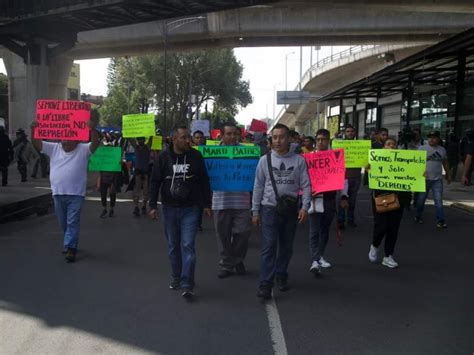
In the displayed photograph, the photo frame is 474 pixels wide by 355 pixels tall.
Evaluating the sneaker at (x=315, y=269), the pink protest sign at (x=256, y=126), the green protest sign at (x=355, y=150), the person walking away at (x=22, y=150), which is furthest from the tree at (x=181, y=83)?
the sneaker at (x=315, y=269)

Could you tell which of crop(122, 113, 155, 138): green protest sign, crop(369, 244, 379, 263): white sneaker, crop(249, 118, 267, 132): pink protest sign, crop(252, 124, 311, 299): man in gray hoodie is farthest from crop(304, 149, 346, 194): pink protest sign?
crop(249, 118, 267, 132): pink protest sign

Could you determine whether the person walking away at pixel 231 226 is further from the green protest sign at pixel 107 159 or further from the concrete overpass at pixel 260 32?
the concrete overpass at pixel 260 32

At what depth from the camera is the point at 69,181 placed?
7.16 m

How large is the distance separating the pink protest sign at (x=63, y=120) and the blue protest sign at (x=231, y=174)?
7.60 ft

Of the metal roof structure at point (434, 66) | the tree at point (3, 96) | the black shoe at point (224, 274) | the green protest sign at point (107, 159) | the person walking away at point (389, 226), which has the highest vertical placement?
the tree at point (3, 96)

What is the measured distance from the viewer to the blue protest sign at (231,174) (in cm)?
639

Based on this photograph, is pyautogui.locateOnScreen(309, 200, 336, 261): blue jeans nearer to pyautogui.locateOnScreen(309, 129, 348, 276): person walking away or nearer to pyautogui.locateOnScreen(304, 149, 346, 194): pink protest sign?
pyautogui.locateOnScreen(309, 129, 348, 276): person walking away

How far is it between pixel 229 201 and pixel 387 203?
210 centimetres

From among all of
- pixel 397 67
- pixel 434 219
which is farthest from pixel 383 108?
pixel 434 219

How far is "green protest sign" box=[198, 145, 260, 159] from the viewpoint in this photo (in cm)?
653

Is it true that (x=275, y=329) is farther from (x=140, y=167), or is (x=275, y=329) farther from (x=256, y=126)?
(x=256, y=126)

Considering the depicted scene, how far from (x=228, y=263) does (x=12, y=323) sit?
2576 mm

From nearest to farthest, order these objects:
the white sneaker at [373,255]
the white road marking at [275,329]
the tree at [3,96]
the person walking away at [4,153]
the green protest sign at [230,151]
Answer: the white road marking at [275,329] → the green protest sign at [230,151] → the white sneaker at [373,255] → the person walking away at [4,153] → the tree at [3,96]

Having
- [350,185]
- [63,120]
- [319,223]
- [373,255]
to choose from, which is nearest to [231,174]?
[319,223]
